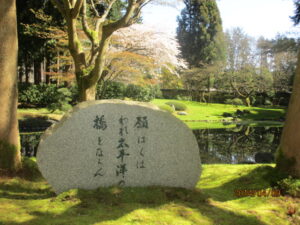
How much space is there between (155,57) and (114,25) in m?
11.5

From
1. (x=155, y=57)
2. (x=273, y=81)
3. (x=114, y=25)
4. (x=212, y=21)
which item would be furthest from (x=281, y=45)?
(x=114, y=25)

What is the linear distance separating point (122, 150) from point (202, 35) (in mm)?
32952

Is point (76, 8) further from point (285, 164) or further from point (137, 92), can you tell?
point (137, 92)

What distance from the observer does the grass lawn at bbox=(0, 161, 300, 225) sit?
10.9 feet

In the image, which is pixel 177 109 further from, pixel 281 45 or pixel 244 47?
pixel 244 47

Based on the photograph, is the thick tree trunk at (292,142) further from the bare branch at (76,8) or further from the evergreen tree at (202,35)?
the evergreen tree at (202,35)

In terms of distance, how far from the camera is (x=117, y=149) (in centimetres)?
411

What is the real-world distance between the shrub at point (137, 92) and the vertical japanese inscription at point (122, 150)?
17.5 meters

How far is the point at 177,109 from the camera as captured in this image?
2344 cm

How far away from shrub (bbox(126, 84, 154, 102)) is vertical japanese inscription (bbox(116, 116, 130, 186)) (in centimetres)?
1746

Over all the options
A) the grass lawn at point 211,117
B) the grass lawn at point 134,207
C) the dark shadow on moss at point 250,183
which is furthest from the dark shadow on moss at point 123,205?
the grass lawn at point 211,117

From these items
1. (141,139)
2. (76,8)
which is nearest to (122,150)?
(141,139)

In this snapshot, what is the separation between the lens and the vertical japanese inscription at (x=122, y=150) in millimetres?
4109
